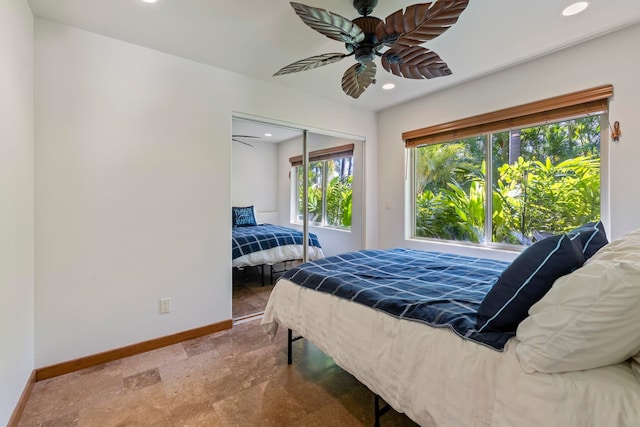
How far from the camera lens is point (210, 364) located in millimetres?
2227

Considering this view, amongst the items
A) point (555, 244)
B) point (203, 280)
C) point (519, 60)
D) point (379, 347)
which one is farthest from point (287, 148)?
point (555, 244)

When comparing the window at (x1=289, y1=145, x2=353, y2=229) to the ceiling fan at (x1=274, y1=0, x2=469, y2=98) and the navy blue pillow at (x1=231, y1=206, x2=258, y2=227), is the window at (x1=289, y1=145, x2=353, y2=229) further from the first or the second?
the ceiling fan at (x1=274, y1=0, x2=469, y2=98)

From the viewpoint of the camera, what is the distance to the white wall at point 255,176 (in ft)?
10.3

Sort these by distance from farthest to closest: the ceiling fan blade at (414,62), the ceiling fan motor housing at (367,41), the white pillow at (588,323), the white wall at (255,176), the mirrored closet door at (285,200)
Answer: the mirrored closet door at (285,200) < the white wall at (255,176) < the ceiling fan blade at (414,62) < the ceiling fan motor housing at (367,41) < the white pillow at (588,323)

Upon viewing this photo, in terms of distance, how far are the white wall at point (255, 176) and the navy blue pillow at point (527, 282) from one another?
8.48 feet

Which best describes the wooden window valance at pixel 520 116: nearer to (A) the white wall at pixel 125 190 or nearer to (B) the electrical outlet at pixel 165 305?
(A) the white wall at pixel 125 190

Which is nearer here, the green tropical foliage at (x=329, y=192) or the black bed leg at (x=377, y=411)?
the black bed leg at (x=377, y=411)

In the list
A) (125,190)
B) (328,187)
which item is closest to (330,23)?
(125,190)

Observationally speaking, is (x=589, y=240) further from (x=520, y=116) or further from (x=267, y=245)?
(x=267, y=245)

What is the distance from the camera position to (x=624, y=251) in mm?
1100

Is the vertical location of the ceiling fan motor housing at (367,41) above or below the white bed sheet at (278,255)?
above

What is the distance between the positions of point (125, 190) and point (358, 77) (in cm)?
203

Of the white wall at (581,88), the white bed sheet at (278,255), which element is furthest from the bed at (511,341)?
the white bed sheet at (278,255)

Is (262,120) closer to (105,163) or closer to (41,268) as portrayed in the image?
(105,163)
